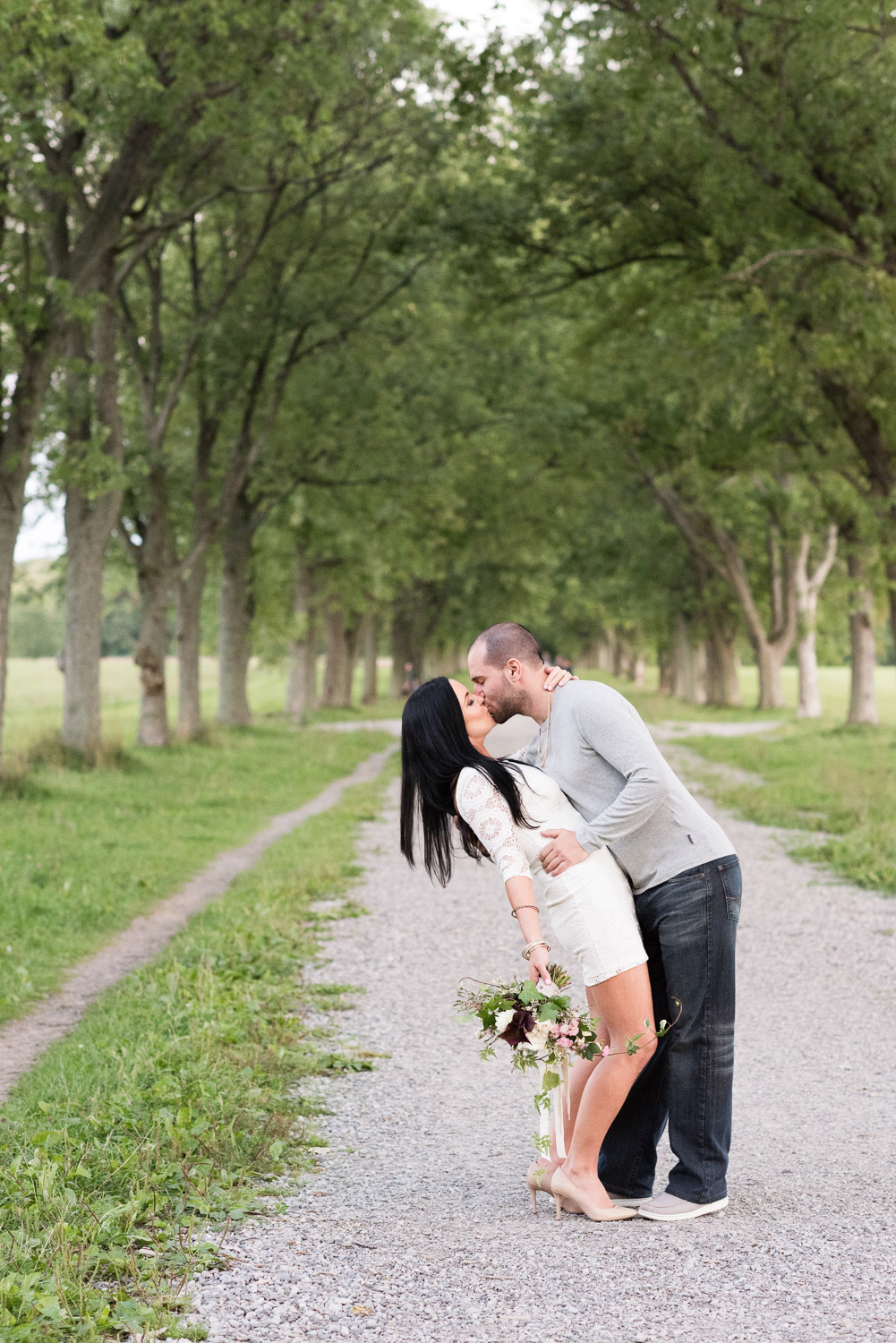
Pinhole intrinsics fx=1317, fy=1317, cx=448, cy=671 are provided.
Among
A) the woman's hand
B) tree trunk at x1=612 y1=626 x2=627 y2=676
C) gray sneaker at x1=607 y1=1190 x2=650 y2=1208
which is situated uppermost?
tree trunk at x1=612 y1=626 x2=627 y2=676

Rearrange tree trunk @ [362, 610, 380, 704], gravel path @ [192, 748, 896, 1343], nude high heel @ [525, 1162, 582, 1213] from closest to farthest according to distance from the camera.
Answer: gravel path @ [192, 748, 896, 1343], nude high heel @ [525, 1162, 582, 1213], tree trunk @ [362, 610, 380, 704]

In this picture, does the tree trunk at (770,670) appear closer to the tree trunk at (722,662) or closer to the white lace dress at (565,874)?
the tree trunk at (722,662)

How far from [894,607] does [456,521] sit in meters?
11.7

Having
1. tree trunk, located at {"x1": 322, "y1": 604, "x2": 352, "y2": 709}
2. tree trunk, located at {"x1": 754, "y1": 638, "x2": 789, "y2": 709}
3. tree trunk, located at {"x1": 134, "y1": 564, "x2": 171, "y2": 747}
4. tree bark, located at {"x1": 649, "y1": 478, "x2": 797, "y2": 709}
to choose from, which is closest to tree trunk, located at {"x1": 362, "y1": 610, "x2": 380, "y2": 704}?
tree trunk, located at {"x1": 322, "y1": 604, "x2": 352, "y2": 709}

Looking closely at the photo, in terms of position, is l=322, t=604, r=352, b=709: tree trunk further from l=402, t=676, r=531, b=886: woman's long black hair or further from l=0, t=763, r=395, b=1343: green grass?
l=402, t=676, r=531, b=886: woman's long black hair

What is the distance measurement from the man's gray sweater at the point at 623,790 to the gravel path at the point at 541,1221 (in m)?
1.15

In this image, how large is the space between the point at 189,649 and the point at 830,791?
1368 cm

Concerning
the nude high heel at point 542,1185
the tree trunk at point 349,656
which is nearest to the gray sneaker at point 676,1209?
the nude high heel at point 542,1185

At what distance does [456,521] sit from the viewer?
115ft

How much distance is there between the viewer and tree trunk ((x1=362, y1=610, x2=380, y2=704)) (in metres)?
47.1

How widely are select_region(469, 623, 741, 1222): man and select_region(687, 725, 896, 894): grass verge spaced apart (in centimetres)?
717

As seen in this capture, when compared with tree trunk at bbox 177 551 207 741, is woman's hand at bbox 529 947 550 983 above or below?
below

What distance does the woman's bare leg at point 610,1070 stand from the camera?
4.22 metres

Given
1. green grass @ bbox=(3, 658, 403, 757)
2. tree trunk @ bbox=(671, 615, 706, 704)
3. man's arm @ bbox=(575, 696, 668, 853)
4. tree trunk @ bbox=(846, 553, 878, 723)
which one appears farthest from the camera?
tree trunk @ bbox=(671, 615, 706, 704)
